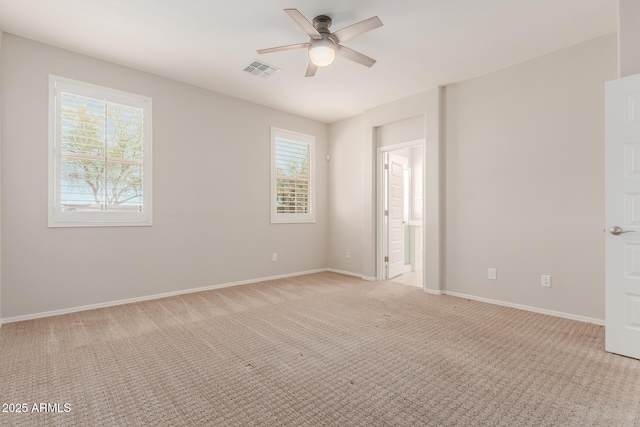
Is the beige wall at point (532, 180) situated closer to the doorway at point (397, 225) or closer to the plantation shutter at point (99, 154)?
the doorway at point (397, 225)

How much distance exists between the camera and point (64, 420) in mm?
1672

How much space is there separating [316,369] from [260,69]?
3.45 meters

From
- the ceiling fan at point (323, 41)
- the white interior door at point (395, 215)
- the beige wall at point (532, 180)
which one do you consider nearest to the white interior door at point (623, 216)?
the beige wall at point (532, 180)

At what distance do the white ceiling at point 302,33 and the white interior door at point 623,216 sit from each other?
974 millimetres

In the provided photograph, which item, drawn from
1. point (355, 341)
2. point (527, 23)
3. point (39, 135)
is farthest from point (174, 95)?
point (527, 23)

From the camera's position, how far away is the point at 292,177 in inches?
227

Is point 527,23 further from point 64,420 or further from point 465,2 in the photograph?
point 64,420

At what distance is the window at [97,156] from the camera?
3.45 meters

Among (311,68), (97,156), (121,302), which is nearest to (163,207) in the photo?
(97,156)

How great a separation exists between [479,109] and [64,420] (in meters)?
4.87

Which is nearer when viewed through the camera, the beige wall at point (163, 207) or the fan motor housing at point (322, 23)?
the fan motor housing at point (322, 23)

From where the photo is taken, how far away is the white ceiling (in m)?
2.72

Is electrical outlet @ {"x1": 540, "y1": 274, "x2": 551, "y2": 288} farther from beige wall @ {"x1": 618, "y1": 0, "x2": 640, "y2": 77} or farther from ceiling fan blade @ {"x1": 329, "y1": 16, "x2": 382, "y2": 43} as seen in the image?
ceiling fan blade @ {"x1": 329, "y1": 16, "x2": 382, "y2": 43}

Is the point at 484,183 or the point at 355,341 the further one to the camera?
the point at 484,183
